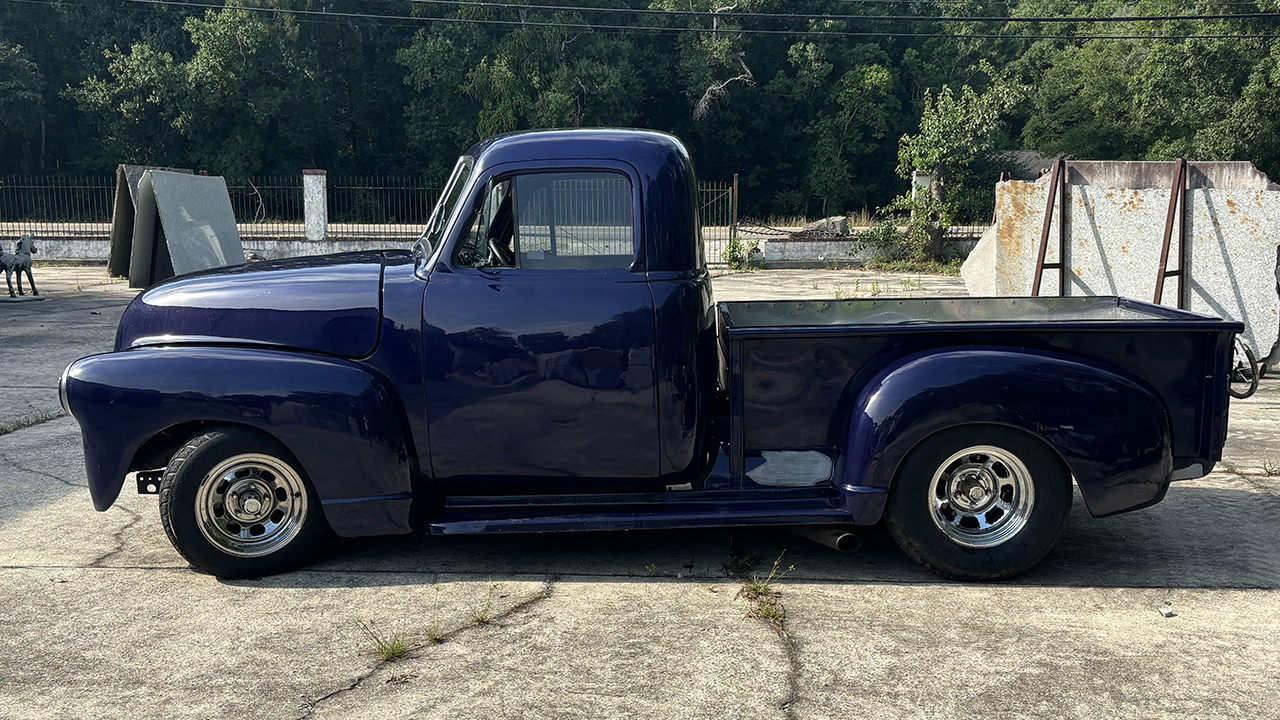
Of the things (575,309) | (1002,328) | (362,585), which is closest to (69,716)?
(362,585)

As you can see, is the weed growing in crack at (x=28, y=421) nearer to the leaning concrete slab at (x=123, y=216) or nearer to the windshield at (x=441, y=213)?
the windshield at (x=441, y=213)

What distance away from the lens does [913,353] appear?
4375 millimetres

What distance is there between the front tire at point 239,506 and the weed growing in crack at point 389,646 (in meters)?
0.79

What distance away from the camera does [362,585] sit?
4.40 metres

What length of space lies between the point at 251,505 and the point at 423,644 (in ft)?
3.83

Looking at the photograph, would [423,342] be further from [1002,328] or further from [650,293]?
[1002,328]

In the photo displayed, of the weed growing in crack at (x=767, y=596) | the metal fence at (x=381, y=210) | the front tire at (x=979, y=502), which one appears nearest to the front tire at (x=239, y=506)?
the weed growing in crack at (x=767, y=596)

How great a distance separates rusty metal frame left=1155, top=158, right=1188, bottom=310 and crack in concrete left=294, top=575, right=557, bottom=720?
678 cm

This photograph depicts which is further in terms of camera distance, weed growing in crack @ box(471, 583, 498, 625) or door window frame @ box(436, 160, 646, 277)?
door window frame @ box(436, 160, 646, 277)

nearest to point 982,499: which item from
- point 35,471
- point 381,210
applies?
point 35,471

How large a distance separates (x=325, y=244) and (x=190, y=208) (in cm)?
1223

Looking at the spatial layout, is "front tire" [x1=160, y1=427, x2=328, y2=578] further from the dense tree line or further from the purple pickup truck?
the dense tree line

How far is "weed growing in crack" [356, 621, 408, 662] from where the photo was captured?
12.1 feet

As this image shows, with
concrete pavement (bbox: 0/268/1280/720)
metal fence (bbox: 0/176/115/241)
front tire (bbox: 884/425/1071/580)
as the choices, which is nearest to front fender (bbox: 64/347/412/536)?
concrete pavement (bbox: 0/268/1280/720)
